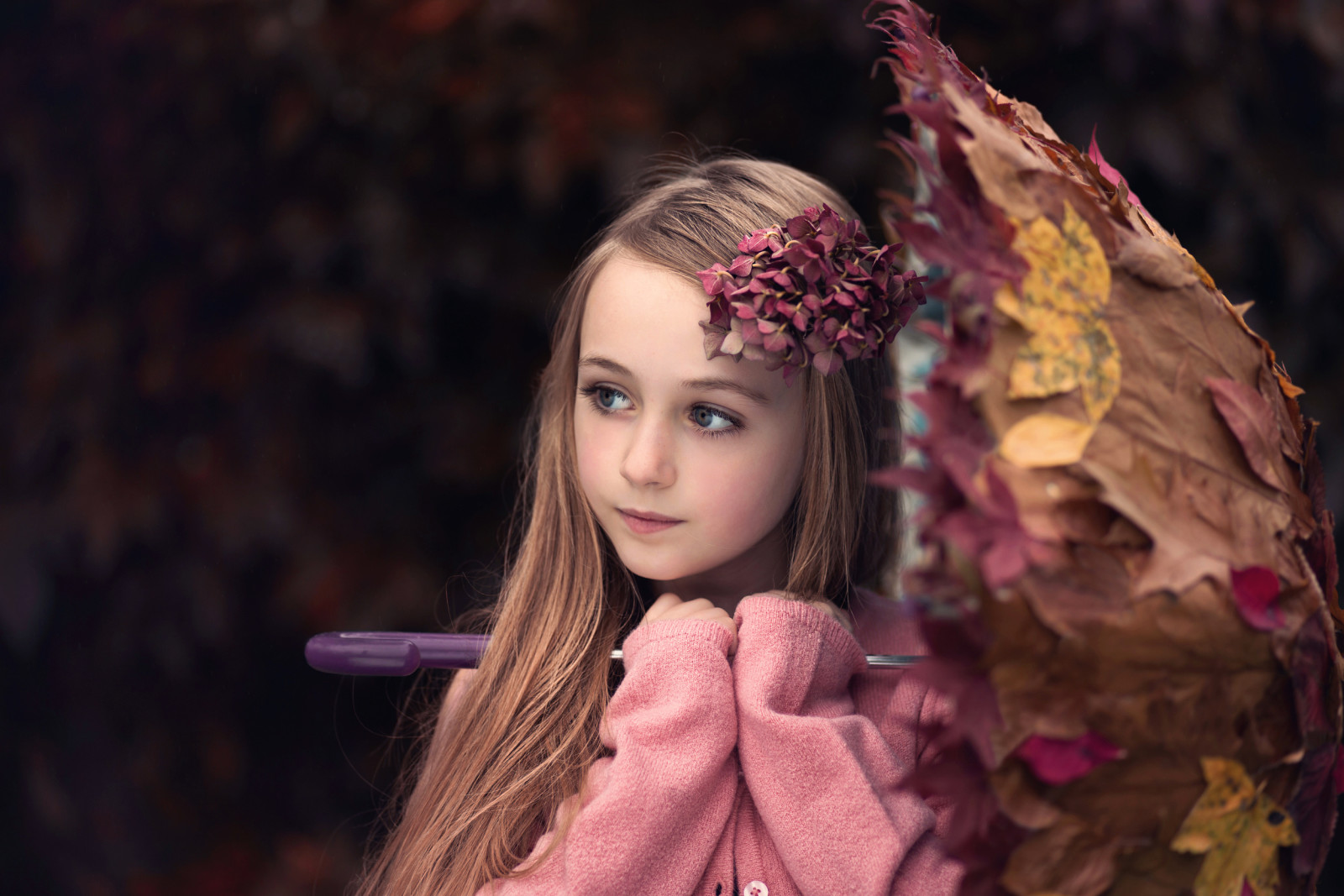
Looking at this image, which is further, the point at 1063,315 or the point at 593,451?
the point at 593,451

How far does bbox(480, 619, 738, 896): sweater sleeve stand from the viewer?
96 cm

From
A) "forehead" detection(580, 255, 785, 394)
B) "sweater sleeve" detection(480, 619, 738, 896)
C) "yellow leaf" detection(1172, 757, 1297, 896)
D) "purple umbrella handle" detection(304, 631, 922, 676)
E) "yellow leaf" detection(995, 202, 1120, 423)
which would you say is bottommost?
"sweater sleeve" detection(480, 619, 738, 896)

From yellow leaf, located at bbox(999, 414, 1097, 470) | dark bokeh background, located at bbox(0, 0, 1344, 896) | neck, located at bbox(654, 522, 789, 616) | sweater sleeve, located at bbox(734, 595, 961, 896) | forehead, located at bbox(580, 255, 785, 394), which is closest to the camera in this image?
yellow leaf, located at bbox(999, 414, 1097, 470)

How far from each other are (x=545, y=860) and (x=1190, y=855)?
0.58 meters

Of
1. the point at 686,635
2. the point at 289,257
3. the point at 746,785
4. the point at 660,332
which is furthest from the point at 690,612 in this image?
the point at 289,257

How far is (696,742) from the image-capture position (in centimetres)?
99

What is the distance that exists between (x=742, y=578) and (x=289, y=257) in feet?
2.85

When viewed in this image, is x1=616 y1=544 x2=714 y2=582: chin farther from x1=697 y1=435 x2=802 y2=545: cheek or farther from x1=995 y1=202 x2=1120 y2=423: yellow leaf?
x1=995 y1=202 x2=1120 y2=423: yellow leaf

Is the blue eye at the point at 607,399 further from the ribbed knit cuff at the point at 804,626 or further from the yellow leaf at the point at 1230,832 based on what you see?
the yellow leaf at the point at 1230,832

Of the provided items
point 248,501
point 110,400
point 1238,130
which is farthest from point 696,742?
point 1238,130

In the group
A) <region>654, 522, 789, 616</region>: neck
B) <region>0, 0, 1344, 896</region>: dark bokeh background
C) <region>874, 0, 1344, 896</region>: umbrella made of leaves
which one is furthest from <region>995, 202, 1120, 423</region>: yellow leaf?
<region>0, 0, 1344, 896</region>: dark bokeh background

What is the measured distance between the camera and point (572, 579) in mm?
1263

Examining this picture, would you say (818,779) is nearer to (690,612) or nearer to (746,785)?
(746,785)

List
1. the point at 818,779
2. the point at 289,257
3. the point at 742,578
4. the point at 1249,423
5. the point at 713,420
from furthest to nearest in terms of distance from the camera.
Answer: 1. the point at 289,257
2. the point at 742,578
3. the point at 713,420
4. the point at 818,779
5. the point at 1249,423
